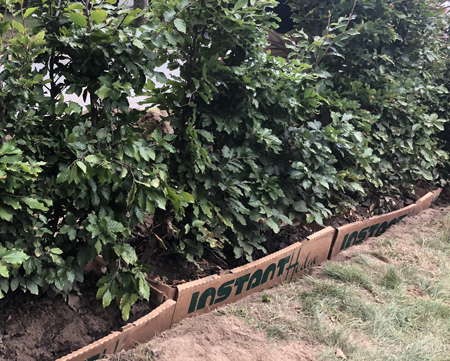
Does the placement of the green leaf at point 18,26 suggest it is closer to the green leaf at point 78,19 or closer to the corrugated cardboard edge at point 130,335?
the green leaf at point 78,19

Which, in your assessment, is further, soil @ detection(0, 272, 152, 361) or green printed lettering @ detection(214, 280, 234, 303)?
green printed lettering @ detection(214, 280, 234, 303)

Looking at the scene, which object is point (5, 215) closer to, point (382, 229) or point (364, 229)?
point (364, 229)

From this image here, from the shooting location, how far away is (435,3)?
15.9 feet

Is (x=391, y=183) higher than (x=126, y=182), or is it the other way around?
(x=126, y=182)

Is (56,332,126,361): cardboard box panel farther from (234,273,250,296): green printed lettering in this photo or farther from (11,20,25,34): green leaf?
(11,20,25,34): green leaf

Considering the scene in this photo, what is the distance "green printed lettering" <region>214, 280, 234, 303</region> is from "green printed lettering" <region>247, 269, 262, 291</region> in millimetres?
191

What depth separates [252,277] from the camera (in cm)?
285

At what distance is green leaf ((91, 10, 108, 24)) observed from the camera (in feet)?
5.88

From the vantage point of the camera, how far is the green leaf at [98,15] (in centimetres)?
179

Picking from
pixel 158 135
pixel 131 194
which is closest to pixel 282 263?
pixel 158 135

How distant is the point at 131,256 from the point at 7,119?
881 mm

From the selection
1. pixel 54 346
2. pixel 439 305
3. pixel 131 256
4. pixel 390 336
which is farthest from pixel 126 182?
pixel 439 305

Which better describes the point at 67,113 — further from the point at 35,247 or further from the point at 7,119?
the point at 35,247

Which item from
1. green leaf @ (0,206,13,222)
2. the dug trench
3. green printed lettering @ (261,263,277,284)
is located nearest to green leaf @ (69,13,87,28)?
green leaf @ (0,206,13,222)
